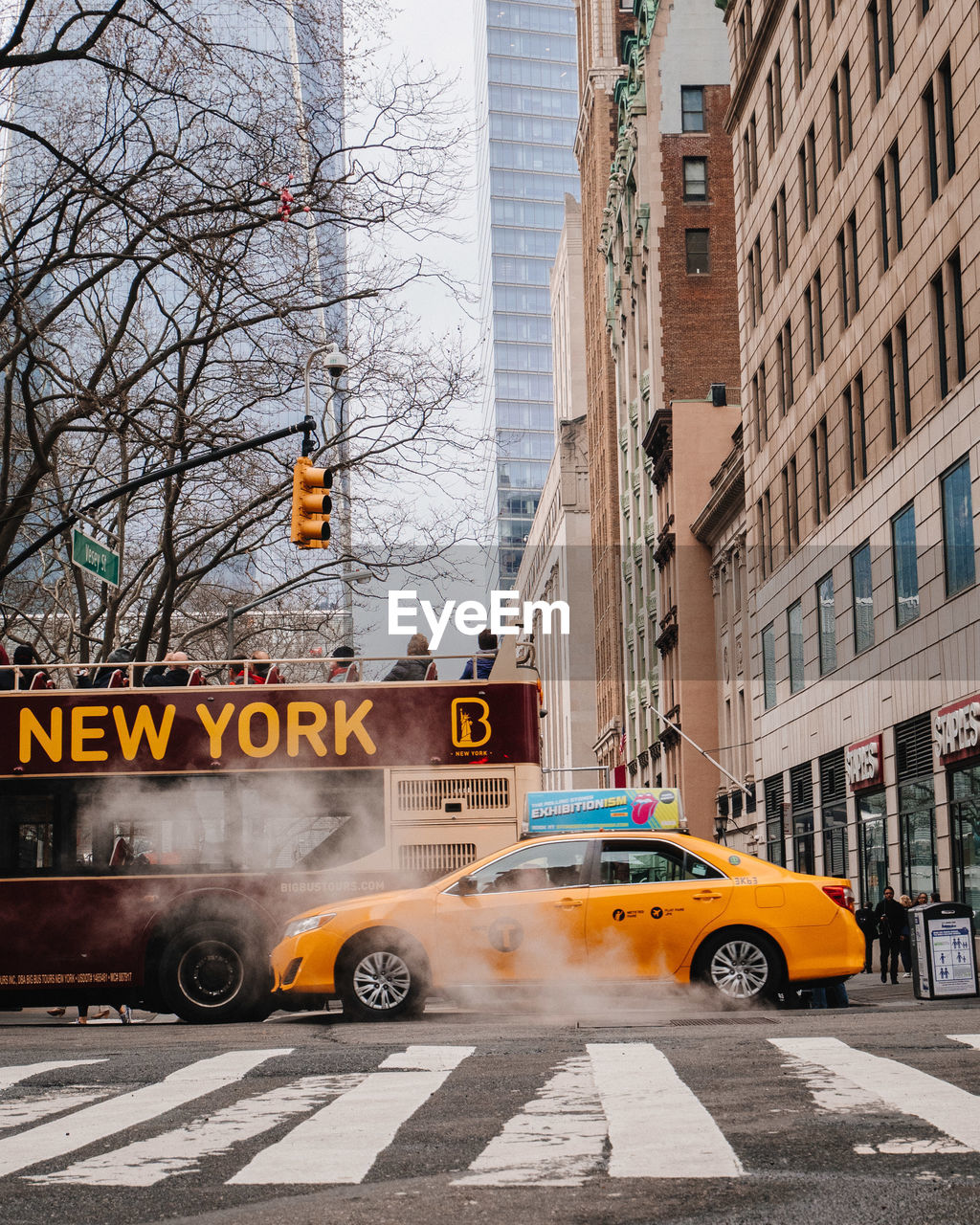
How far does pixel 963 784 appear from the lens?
2523cm

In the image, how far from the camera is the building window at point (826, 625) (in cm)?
3416

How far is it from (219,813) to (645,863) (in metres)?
4.23

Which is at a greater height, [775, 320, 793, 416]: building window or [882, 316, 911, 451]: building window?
[775, 320, 793, 416]: building window

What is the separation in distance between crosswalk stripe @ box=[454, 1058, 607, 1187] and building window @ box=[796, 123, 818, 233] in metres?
30.5

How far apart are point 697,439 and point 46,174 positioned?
3813cm

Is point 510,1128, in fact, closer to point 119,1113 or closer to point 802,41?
point 119,1113

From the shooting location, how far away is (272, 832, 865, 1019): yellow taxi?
13945 millimetres

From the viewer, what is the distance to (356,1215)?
5281 millimetres

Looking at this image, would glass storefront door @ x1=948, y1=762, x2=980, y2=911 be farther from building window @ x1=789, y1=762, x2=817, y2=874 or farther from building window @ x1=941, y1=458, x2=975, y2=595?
building window @ x1=789, y1=762, x2=817, y2=874

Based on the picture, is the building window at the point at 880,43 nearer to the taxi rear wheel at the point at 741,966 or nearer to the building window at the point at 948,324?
the building window at the point at 948,324

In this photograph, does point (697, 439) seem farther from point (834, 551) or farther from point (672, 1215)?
point (672, 1215)

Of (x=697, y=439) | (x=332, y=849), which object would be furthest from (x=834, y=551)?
(x=697, y=439)

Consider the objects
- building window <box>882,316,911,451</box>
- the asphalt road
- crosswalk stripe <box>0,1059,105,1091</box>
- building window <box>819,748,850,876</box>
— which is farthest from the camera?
building window <box>819,748,850,876</box>

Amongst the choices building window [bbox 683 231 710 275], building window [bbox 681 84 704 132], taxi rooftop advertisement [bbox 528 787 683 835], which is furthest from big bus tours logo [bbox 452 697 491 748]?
building window [bbox 681 84 704 132]
